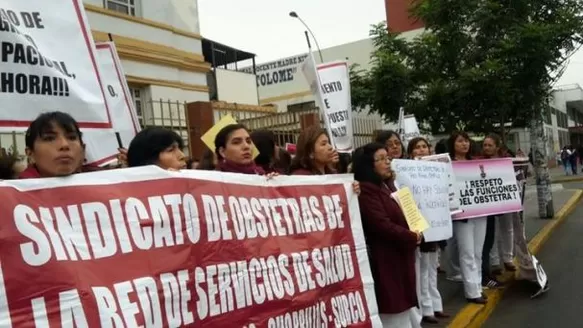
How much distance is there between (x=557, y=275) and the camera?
757 cm

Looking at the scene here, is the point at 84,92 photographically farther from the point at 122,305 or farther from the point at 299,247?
the point at 299,247

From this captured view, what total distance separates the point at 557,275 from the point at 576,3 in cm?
461

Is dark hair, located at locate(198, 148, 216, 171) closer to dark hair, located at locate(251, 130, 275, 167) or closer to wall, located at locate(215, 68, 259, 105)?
dark hair, located at locate(251, 130, 275, 167)

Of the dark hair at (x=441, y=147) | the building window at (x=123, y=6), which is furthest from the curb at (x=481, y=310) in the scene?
the building window at (x=123, y=6)

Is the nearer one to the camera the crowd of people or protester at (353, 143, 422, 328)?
the crowd of people

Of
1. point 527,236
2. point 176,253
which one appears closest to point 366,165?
point 176,253

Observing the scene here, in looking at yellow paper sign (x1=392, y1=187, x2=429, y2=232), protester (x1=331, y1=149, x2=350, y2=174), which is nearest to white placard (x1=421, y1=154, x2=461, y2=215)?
protester (x1=331, y1=149, x2=350, y2=174)

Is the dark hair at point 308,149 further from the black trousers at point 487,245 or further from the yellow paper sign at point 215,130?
the black trousers at point 487,245

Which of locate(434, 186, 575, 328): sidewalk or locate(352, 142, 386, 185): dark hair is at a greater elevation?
locate(352, 142, 386, 185): dark hair

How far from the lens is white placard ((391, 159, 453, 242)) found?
16.9 feet

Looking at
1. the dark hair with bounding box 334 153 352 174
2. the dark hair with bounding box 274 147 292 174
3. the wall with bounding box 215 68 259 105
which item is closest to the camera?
the dark hair with bounding box 274 147 292 174

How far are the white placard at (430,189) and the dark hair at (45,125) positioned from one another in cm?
295

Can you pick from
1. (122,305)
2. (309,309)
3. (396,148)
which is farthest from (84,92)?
(396,148)

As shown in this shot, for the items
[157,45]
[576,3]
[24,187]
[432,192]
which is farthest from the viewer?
[157,45]
